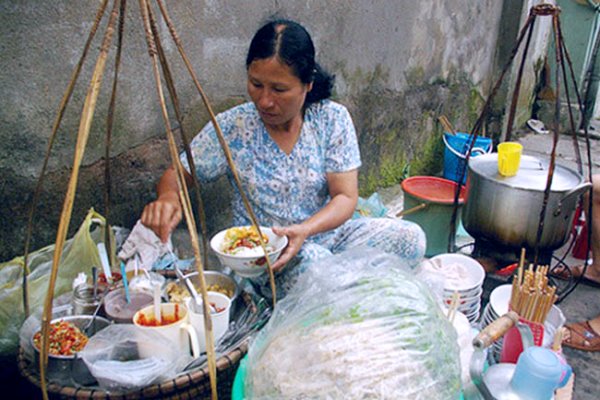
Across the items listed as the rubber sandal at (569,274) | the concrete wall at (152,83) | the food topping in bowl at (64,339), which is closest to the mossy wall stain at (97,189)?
the concrete wall at (152,83)

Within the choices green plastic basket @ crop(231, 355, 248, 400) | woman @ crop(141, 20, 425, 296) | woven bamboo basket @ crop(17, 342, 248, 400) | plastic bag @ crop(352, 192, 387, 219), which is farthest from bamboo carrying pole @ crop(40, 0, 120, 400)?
plastic bag @ crop(352, 192, 387, 219)

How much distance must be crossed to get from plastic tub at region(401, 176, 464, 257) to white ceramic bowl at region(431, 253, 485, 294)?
95 cm

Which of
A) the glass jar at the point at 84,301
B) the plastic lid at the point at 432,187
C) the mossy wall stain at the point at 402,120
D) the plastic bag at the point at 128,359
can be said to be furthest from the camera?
the mossy wall stain at the point at 402,120

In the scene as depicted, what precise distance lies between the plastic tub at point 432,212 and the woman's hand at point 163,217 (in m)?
2.33

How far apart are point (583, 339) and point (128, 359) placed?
2.59 m

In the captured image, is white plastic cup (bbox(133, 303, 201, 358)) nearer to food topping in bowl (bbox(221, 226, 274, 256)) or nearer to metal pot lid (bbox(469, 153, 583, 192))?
food topping in bowl (bbox(221, 226, 274, 256))

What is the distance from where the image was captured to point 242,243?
2.10 m

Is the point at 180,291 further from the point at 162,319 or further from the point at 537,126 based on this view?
the point at 537,126

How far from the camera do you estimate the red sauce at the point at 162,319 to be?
1667mm

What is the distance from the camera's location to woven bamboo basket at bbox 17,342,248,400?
145 cm

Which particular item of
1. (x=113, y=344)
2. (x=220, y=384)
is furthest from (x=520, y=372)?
(x=113, y=344)

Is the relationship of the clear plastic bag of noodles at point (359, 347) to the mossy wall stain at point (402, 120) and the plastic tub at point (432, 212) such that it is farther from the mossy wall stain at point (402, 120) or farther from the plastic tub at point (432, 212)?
the mossy wall stain at point (402, 120)

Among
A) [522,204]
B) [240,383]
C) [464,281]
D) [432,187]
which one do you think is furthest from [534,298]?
[432,187]

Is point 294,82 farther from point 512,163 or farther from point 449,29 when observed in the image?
point 449,29
